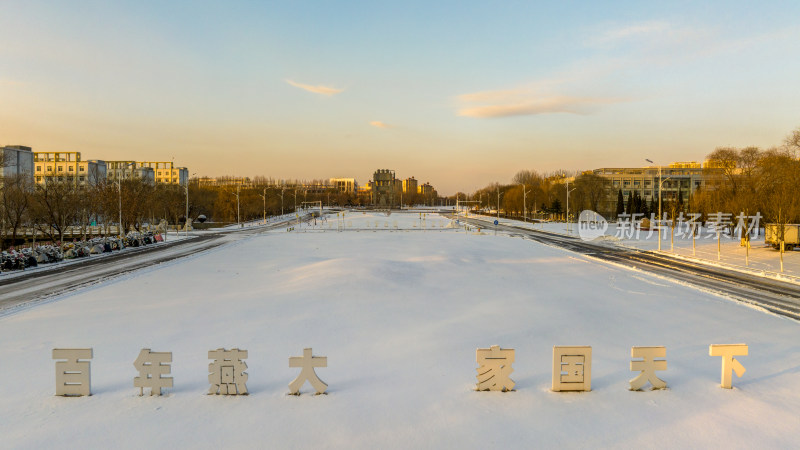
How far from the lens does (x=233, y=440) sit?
7.88 m

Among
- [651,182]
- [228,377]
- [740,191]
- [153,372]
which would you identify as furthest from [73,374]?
[651,182]

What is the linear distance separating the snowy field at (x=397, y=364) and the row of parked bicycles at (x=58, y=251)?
42.4 feet

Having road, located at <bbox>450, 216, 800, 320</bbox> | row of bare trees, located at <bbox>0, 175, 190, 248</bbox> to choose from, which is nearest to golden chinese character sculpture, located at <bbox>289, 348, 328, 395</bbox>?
road, located at <bbox>450, 216, 800, 320</bbox>

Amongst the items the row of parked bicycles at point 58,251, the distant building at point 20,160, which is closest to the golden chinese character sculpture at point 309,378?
the row of parked bicycles at point 58,251

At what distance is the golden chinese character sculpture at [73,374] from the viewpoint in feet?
32.0

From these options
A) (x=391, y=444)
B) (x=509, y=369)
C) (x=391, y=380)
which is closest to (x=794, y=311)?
(x=509, y=369)

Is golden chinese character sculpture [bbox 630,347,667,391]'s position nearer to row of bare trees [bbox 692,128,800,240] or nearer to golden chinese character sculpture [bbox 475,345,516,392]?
golden chinese character sculpture [bbox 475,345,516,392]

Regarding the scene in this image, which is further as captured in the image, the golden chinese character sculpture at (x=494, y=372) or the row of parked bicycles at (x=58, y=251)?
the row of parked bicycles at (x=58, y=251)

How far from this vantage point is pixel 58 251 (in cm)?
3534

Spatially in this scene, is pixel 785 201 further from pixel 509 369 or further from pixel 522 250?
pixel 509 369

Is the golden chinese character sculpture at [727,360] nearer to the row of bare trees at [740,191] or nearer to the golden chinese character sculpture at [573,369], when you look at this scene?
the golden chinese character sculpture at [573,369]

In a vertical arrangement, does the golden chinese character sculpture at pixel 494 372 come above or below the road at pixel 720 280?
above

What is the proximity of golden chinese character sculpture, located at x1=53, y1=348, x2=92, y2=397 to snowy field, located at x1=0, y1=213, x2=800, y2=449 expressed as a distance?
0.26 meters

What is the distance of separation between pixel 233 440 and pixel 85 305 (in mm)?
15530
